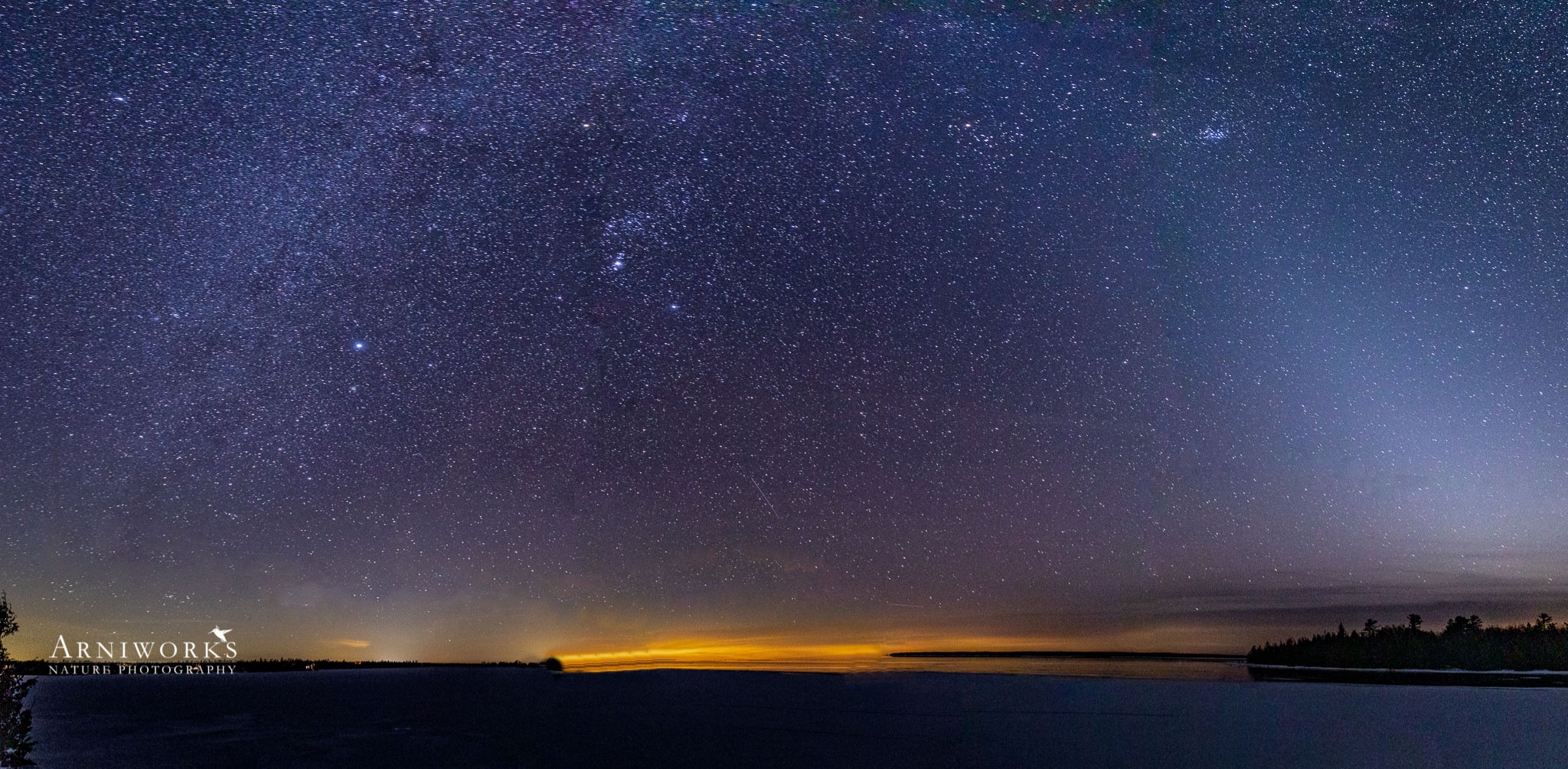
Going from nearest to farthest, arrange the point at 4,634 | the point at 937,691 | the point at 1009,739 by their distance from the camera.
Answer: the point at 4,634 < the point at 1009,739 < the point at 937,691

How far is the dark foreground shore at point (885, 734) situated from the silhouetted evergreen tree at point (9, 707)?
36.2ft

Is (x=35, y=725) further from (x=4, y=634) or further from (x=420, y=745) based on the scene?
(x=4, y=634)

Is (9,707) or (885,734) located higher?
(9,707)

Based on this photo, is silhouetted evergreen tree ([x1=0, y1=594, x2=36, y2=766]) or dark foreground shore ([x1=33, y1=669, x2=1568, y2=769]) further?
dark foreground shore ([x1=33, y1=669, x2=1568, y2=769])

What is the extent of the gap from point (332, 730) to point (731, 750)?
30164 millimetres

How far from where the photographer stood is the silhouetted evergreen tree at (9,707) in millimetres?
26422

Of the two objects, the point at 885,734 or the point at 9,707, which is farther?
the point at 885,734

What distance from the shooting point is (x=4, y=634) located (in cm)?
2662

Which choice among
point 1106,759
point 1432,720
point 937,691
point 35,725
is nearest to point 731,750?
point 1106,759

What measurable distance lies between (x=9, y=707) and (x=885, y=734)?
36516 mm

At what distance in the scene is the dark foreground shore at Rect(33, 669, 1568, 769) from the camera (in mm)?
38219

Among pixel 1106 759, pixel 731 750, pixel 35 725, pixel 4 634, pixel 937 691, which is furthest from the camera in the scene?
pixel 937 691

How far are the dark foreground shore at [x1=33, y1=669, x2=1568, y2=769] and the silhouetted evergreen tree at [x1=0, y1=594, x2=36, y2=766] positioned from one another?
435 inches

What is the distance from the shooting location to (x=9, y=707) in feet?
88.9
